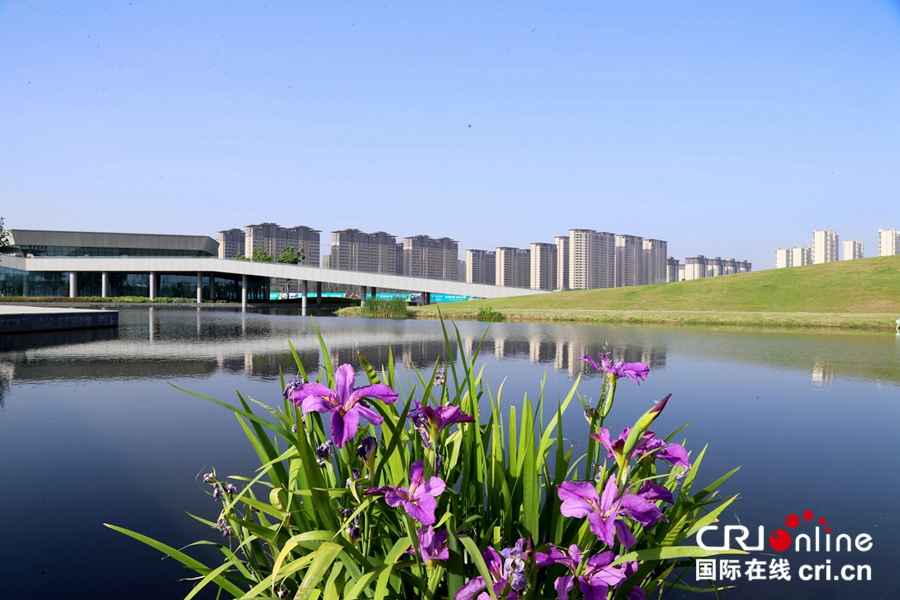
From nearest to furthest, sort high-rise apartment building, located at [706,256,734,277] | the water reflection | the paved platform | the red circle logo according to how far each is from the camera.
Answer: the red circle logo, the water reflection, the paved platform, high-rise apartment building, located at [706,256,734,277]

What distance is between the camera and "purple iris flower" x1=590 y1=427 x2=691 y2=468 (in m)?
1.41

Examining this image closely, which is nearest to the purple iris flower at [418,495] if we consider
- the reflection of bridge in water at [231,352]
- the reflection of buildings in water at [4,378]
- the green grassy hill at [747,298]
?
the reflection of bridge in water at [231,352]

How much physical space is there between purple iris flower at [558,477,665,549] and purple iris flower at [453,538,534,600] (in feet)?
0.51

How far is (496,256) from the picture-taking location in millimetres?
152250

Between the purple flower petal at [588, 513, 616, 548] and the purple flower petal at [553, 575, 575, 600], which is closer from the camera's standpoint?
the purple flower petal at [588, 513, 616, 548]

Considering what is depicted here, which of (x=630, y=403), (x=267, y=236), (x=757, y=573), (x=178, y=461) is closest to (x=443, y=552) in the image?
(x=757, y=573)

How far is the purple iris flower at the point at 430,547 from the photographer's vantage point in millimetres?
1450

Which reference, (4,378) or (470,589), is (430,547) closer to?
(470,589)

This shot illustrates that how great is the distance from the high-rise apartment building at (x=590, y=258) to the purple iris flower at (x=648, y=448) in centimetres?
13442

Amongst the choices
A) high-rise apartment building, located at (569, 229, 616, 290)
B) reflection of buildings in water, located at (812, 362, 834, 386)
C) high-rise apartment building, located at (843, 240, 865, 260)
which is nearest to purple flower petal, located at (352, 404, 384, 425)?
reflection of buildings in water, located at (812, 362, 834, 386)

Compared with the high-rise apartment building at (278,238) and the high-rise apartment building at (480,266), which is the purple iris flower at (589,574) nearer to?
the high-rise apartment building at (278,238)

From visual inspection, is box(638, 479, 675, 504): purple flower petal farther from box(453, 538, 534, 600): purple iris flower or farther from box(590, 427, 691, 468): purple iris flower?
box(453, 538, 534, 600): purple iris flower

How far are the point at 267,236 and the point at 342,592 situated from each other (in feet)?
418

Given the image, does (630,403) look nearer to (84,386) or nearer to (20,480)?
(20,480)
